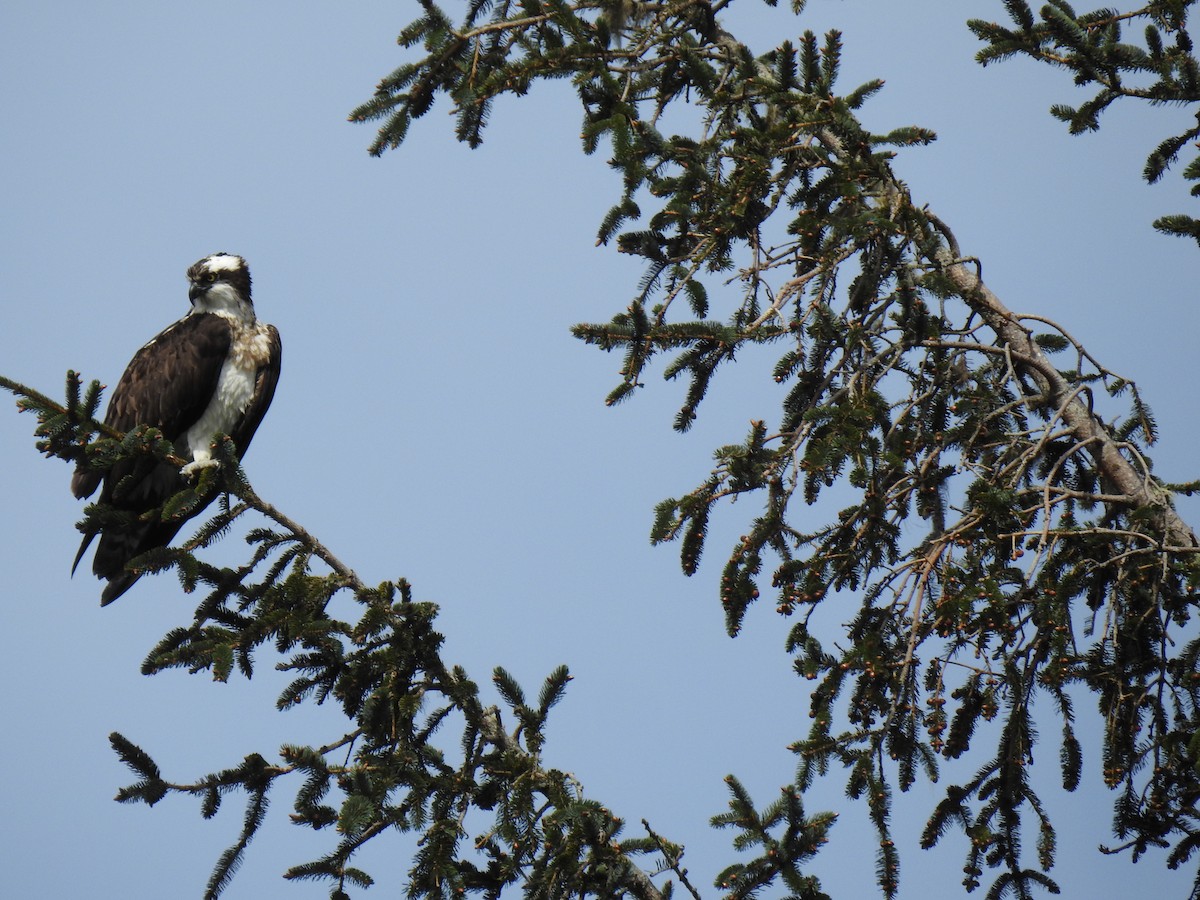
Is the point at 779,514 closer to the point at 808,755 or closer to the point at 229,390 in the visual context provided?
the point at 808,755

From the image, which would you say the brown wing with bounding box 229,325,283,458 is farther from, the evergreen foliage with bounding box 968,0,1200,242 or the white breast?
the evergreen foliage with bounding box 968,0,1200,242

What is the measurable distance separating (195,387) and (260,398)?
0.52 metres

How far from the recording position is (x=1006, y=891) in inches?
177

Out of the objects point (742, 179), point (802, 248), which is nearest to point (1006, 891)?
point (802, 248)

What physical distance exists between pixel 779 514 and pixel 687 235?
1.31 m

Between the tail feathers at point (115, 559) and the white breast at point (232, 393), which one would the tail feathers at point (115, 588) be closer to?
the tail feathers at point (115, 559)

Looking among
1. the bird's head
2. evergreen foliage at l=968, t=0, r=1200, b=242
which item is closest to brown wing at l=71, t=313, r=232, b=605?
the bird's head

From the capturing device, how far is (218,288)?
25.5 ft

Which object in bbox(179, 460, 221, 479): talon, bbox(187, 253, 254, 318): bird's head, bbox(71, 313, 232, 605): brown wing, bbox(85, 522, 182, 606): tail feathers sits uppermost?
bbox(187, 253, 254, 318): bird's head

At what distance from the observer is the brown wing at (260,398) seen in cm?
750

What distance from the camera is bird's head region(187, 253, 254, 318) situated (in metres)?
7.77

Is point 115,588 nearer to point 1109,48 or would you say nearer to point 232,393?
point 232,393

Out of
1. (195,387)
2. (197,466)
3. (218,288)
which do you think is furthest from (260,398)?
(197,466)

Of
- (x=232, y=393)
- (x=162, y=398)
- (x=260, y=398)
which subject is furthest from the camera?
(x=260, y=398)
